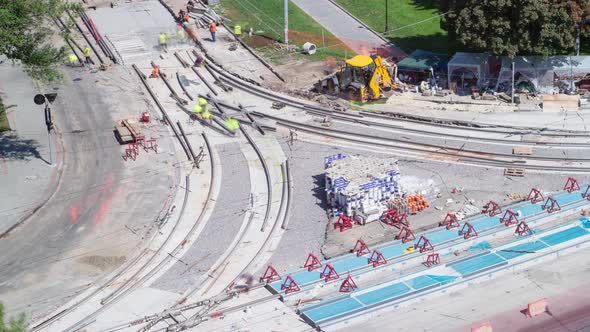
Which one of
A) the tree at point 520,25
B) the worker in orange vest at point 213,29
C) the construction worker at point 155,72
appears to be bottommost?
the construction worker at point 155,72

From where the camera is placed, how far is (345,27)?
219 ft

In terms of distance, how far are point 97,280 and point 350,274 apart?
35.8 ft

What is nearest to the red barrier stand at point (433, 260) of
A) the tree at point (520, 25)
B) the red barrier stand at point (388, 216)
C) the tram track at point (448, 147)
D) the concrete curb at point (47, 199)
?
the red barrier stand at point (388, 216)

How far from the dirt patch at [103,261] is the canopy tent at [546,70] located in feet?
89.6

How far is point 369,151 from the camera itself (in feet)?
161

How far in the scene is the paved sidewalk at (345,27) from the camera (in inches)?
2494

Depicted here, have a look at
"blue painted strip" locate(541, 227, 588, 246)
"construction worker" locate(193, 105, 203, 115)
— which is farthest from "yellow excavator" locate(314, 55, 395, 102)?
"blue painted strip" locate(541, 227, 588, 246)

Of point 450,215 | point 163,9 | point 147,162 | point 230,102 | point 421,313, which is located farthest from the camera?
point 163,9

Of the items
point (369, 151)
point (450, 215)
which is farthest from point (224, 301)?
point (369, 151)

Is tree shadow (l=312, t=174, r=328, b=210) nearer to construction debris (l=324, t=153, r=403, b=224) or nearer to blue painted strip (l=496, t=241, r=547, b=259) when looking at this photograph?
construction debris (l=324, t=153, r=403, b=224)

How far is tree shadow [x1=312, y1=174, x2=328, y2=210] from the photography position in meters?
43.9

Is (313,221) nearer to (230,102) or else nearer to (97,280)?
(97,280)

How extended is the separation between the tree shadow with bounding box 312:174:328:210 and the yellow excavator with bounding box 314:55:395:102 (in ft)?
35.7

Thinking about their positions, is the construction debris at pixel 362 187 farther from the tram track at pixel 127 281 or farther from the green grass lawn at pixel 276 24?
the green grass lawn at pixel 276 24
